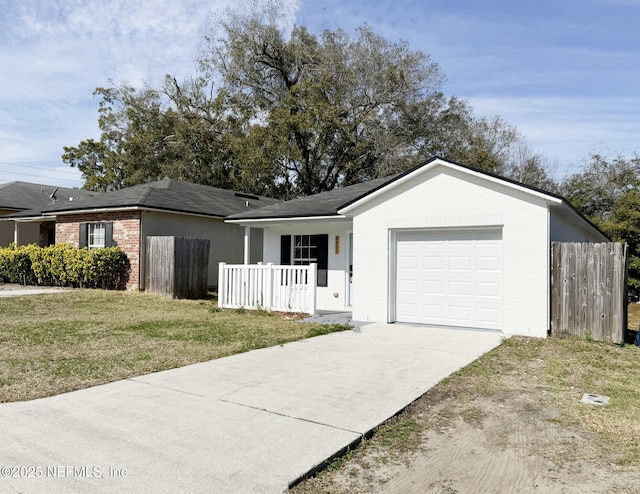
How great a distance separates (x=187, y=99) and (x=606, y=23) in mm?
27467

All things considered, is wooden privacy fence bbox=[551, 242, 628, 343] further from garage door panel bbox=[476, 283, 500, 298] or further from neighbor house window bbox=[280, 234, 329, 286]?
neighbor house window bbox=[280, 234, 329, 286]

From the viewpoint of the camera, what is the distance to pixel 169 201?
18906 mm

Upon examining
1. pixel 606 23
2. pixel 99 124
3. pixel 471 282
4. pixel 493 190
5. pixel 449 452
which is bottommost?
pixel 449 452

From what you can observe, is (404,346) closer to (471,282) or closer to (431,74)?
(471,282)

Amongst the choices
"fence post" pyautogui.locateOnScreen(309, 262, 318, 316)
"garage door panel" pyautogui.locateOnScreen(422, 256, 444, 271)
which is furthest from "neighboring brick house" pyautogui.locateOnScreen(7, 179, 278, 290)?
"garage door panel" pyautogui.locateOnScreen(422, 256, 444, 271)

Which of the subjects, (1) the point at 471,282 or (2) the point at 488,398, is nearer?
(2) the point at 488,398

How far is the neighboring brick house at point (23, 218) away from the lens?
24094mm

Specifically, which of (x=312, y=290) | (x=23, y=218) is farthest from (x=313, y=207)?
(x=23, y=218)

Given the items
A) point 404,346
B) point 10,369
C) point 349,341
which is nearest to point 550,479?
point 404,346

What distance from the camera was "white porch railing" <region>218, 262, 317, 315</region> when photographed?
12.2 m

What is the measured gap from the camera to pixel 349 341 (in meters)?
8.99

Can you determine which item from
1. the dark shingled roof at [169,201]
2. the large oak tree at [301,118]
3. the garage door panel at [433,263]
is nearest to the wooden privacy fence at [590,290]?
the garage door panel at [433,263]

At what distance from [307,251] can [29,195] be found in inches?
910

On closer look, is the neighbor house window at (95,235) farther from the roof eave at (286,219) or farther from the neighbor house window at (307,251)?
the neighbor house window at (307,251)
